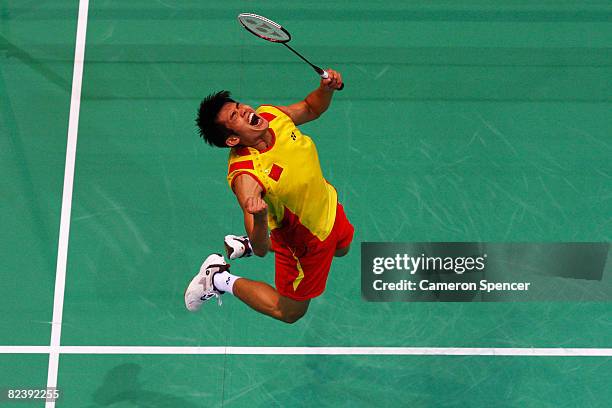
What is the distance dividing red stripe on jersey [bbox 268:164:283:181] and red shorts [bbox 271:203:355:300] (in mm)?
479

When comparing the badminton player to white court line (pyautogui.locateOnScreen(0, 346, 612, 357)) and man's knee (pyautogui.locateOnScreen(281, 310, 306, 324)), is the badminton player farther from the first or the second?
white court line (pyautogui.locateOnScreen(0, 346, 612, 357))

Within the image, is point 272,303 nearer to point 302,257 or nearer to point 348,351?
point 302,257

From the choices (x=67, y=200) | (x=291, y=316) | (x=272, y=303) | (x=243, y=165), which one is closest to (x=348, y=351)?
(x=291, y=316)

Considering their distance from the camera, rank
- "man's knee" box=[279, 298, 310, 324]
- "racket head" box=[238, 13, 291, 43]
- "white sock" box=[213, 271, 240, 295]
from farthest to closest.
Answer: "white sock" box=[213, 271, 240, 295] → "man's knee" box=[279, 298, 310, 324] → "racket head" box=[238, 13, 291, 43]

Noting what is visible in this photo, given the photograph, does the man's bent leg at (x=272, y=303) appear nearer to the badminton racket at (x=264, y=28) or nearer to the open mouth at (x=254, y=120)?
the open mouth at (x=254, y=120)

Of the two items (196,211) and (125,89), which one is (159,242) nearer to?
(196,211)

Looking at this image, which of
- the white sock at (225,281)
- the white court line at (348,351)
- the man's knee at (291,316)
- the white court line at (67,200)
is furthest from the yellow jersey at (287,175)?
A: the white court line at (67,200)

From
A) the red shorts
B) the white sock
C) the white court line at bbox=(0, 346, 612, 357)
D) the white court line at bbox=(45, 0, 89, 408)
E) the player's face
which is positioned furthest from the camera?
the white court line at bbox=(45, 0, 89, 408)

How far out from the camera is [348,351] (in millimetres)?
6961

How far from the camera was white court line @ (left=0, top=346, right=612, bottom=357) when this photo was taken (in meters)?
6.92

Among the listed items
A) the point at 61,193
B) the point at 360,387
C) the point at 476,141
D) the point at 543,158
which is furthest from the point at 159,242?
the point at 543,158

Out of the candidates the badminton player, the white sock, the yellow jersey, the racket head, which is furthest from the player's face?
the white sock

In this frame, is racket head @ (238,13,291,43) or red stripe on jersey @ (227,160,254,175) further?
racket head @ (238,13,291,43)

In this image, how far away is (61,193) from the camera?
25.1ft
